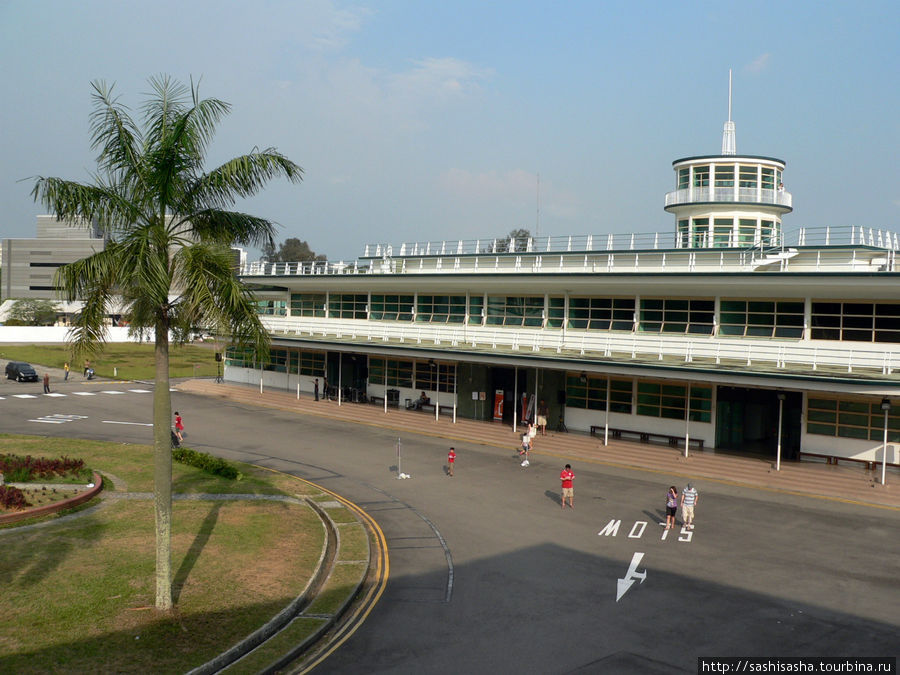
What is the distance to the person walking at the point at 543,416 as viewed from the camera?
3547cm

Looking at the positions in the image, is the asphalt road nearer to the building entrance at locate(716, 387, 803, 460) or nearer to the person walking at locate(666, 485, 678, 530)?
the person walking at locate(666, 485, 678, 530)

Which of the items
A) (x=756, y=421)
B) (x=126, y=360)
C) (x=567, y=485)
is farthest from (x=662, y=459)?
(x=126, y=360)

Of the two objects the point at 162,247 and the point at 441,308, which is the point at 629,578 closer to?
the point at 162,247

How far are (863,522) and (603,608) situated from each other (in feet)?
37.9

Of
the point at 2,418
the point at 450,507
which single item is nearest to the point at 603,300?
the point at 450,507

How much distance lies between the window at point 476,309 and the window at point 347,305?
9.06m

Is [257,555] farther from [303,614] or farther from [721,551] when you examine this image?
[721,551]

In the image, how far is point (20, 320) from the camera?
11375 centimetres

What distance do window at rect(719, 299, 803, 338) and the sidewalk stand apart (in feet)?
17.4

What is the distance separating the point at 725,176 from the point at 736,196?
4.25ft

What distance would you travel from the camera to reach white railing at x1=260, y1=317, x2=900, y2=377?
27.0 meters

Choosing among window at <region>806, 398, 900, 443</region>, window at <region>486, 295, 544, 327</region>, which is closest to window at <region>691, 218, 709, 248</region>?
window at <region>486, 295, 544, 327</region>

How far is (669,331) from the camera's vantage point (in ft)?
108

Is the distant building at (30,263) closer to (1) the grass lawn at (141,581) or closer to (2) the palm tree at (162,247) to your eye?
(1) the grass lawn at (141,581)
